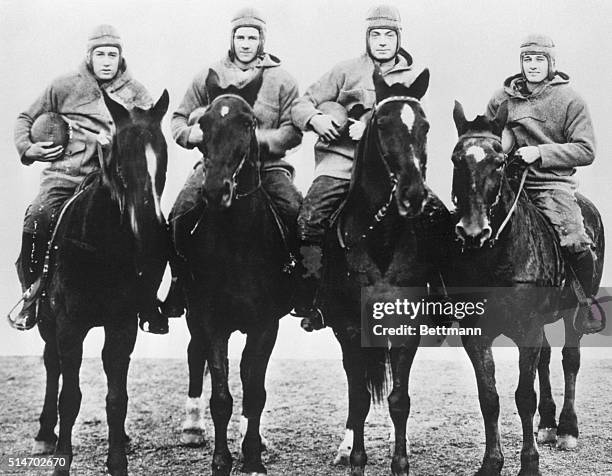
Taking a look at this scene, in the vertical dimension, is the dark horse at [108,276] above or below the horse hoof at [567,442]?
above

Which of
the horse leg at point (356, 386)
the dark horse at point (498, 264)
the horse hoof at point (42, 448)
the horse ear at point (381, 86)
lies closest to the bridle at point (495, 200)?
the dark horse at point (498, 264)

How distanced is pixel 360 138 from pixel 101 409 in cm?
508

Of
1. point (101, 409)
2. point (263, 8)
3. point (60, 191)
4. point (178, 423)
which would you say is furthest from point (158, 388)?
point (263, 8)

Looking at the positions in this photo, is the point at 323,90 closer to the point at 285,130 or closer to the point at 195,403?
the point at 285,130

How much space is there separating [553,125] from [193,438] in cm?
423

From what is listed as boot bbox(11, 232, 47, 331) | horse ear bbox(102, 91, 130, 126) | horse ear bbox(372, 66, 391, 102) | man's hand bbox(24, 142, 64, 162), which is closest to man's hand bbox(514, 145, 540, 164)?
horse ear bbox(372, 66, 391, 102)

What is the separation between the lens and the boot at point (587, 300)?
7.36m

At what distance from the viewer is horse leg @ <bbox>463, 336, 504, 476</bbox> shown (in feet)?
21.5

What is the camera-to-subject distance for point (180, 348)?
8.95 m

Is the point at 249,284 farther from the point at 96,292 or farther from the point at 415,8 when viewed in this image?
the point at 415,8

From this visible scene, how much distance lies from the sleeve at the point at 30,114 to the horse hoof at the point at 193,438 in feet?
9.26

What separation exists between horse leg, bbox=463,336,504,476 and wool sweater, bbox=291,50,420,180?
1820mm

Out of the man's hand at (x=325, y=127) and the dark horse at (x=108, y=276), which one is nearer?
the dark horse at (x=108, y=276)

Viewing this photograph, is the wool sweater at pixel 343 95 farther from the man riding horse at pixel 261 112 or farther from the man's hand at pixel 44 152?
the man's hand at pixel 44 152
